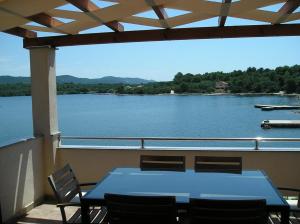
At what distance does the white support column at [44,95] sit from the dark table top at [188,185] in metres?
1.81

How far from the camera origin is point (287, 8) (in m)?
3.35

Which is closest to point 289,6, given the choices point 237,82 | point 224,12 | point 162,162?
point 224,12

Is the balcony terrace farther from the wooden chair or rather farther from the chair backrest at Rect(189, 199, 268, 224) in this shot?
the chair backrest at Rect(189, 199, 268, 224)

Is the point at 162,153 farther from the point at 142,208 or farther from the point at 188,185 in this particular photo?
the point at 142,208

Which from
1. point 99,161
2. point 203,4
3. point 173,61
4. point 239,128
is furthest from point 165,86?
point 173,61

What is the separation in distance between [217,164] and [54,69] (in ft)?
8.57

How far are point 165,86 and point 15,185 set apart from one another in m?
16.0

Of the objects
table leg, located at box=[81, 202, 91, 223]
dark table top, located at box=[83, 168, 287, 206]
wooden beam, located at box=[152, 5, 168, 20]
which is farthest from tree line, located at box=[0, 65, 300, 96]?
table leg, located at box=[81, 202, 91, 223]

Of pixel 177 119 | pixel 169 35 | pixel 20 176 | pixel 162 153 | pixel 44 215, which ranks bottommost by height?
pixel 177 119

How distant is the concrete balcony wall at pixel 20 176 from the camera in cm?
388

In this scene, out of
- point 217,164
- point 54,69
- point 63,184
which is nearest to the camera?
point 63,184

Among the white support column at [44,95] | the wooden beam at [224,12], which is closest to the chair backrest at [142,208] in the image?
the wooden beam at [224,12]

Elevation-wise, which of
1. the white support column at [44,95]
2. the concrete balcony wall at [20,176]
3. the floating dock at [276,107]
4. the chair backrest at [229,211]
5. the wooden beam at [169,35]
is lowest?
the floating dock at [276,107]

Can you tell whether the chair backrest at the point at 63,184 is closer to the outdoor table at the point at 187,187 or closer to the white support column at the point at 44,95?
the outdoor table at the point at 187,187
